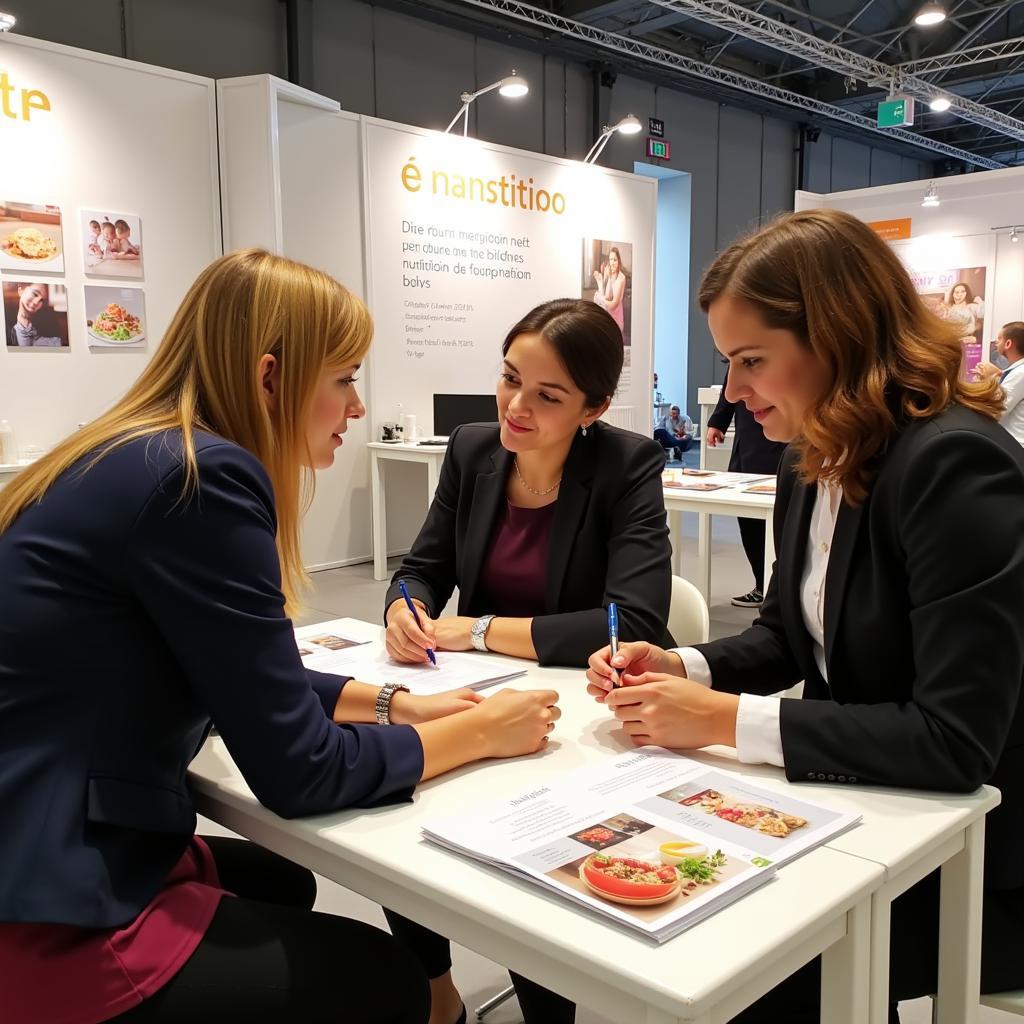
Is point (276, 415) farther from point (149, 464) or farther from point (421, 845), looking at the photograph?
point (421, 845)

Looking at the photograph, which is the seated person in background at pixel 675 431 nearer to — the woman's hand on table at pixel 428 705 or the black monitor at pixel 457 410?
the black monitor at pixel 457 410

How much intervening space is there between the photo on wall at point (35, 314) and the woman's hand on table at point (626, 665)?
4465 mm

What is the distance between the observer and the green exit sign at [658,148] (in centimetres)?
1007

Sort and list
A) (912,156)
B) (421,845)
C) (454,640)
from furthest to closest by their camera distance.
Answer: (912,156)
(454,640)
(421,845)

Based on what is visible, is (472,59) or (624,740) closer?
(624,740)

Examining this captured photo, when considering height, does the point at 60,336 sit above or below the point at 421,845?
above

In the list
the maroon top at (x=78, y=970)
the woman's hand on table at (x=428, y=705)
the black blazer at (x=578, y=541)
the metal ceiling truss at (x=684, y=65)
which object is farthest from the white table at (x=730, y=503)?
the metal ceiling truss at (x=684, y=65)

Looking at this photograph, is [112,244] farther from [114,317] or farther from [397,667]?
[397,667]

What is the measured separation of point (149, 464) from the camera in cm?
108

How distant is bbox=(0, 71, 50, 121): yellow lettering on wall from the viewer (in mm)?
4786

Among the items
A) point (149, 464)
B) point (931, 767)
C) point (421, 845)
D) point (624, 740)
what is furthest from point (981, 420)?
point (149, 464)

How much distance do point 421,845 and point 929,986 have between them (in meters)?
0.76

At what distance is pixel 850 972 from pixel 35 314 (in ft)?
16.7

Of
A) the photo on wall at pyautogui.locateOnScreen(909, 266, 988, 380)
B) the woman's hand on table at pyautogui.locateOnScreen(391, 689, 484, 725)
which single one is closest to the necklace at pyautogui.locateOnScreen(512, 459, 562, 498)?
the woman's hand on table at pyautogui.locateOnScreen(391, 689, 484, 725)
